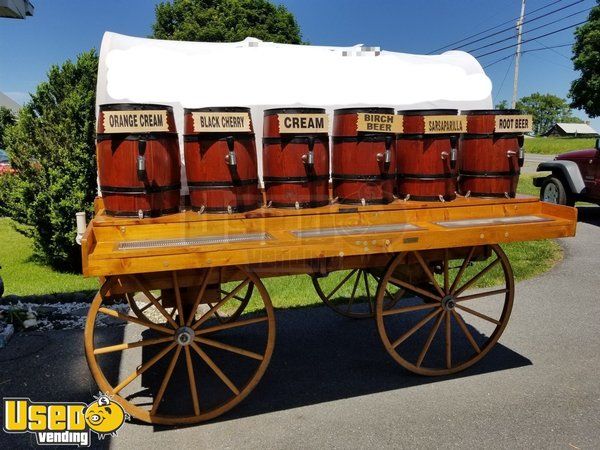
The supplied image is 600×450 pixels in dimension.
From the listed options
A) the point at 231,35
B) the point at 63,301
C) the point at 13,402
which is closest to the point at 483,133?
the point at 13,402

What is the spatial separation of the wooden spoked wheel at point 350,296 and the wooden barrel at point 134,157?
216 cm

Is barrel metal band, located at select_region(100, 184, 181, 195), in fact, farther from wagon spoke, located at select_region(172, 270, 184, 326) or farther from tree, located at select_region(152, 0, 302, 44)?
tree, located at select_region(152, 0, 302, 44)

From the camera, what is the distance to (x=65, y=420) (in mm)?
3469

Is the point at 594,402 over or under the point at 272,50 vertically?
under

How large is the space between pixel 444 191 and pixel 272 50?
2.01 m

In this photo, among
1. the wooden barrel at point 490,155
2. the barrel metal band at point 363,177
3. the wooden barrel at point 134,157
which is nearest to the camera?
the wooden barrel at point 134,157

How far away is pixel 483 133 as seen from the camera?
159 inches

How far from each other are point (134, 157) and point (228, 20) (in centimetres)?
2577

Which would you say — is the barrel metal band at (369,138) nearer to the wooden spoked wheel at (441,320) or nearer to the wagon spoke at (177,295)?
the wooden spoked wheel at (441,320)

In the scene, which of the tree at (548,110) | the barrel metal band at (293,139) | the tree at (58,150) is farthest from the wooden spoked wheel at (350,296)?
the tree at (548,110)

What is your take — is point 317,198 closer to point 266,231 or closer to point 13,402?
point 266,231

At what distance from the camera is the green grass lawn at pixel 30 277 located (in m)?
6.94

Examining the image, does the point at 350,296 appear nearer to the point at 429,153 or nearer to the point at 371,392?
the point at 371,392

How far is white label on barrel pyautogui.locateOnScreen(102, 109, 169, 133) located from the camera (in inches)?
124
